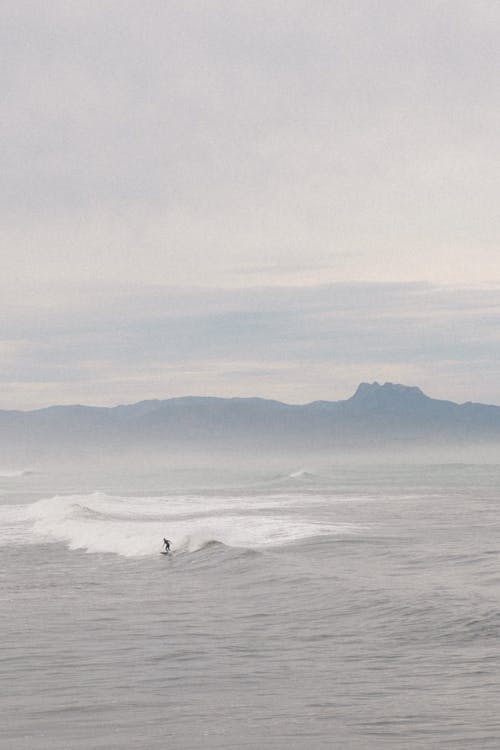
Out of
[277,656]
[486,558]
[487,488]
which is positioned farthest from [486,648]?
[487,488]

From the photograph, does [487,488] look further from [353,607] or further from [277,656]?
[277,656]

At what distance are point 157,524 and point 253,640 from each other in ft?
90.8

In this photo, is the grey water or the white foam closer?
the grey water

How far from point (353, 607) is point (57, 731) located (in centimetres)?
1018

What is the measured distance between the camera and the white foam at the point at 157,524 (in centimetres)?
3591

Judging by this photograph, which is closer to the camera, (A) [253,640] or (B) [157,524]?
(A) [253,640]

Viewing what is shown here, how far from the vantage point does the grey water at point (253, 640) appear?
12.5 m

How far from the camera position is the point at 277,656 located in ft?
54.5

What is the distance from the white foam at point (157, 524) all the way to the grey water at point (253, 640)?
30 centimetres

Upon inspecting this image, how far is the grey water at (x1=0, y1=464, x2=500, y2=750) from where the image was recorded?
12.5 metres

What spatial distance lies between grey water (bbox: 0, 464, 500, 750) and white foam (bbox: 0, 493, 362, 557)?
0.30m

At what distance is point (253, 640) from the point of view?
709 inches

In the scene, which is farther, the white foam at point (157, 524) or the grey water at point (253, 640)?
the white foam at point (157, 524)

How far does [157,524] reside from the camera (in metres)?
45.2
